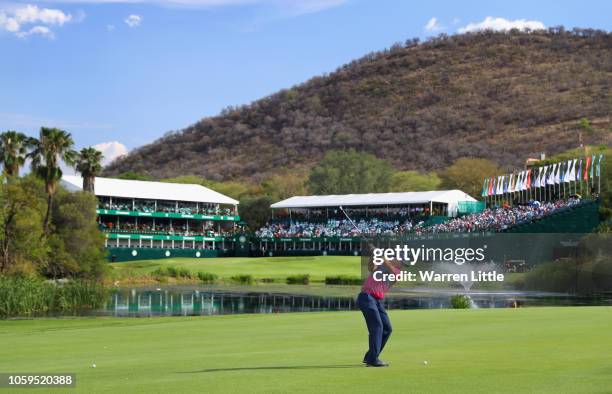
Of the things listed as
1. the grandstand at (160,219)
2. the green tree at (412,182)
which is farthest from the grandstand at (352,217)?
the green tree at (412,182)

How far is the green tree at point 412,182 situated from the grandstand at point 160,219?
29642mm

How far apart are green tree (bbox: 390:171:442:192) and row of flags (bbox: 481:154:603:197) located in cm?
3662

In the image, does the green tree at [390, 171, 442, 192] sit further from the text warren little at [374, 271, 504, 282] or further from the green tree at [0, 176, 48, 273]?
the text warren little at [374, 271, 504, 282]

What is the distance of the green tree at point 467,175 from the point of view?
132 metres

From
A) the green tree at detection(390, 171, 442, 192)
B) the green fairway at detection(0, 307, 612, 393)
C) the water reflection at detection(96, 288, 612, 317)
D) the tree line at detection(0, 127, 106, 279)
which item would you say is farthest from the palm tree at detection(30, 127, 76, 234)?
the green tree at detection(390, 171, 442, 192)

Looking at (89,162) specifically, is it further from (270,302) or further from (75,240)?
(270,302)

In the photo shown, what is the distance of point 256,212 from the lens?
127m

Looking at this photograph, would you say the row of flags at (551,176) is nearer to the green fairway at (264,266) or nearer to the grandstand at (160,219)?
the green fairway at (264,266)

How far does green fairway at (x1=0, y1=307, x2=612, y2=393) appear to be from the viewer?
45.0 ft

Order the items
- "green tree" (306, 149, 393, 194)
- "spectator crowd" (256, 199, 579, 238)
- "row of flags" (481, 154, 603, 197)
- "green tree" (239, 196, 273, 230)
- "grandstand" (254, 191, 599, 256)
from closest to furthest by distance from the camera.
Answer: "spectator crowd" (256, 199, 579, 238) < "row of flags" (481, 154, 603, 197) < "grandstand" (254, 191, 599, 256) < "green tree" (239, 196, 273, 230) < "green tree" (306, 149, 393, 194)

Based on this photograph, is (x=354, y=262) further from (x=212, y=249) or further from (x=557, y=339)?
(x=557, y=339)

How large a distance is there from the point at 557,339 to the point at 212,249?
305 feet

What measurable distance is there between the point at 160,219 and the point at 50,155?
4434 centimetres

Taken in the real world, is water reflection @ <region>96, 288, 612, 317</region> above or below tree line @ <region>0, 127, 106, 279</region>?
below
